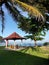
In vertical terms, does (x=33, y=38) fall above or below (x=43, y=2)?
below

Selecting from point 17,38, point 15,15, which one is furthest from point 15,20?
point 17,38

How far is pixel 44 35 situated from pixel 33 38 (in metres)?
2.36

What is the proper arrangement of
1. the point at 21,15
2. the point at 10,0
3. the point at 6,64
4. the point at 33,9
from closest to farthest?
1. the point at 33,9
2. the point at 10,0
3. the point at 21,15
4. the point at 6,64

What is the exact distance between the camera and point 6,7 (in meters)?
21.9

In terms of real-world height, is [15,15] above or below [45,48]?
above


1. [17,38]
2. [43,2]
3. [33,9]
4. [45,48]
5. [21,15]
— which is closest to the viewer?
[33,9]

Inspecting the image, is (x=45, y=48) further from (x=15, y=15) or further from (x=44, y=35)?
(x=15, y=15)

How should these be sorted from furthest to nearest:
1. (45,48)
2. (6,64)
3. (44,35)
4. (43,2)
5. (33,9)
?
(44,35)
(45,48)
(43,2)
(6,64)
(33,9)

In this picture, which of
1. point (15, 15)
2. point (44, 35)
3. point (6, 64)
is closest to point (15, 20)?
point (15, 15)

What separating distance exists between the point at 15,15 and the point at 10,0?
1863 millimetres

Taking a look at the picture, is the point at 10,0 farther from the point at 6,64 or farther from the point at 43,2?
the point at 43,2

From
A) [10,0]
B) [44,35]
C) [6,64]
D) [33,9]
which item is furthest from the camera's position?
[44,35]

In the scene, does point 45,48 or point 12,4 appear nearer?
point 12,4

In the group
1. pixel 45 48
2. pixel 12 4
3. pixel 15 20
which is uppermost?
pixel 12 4
